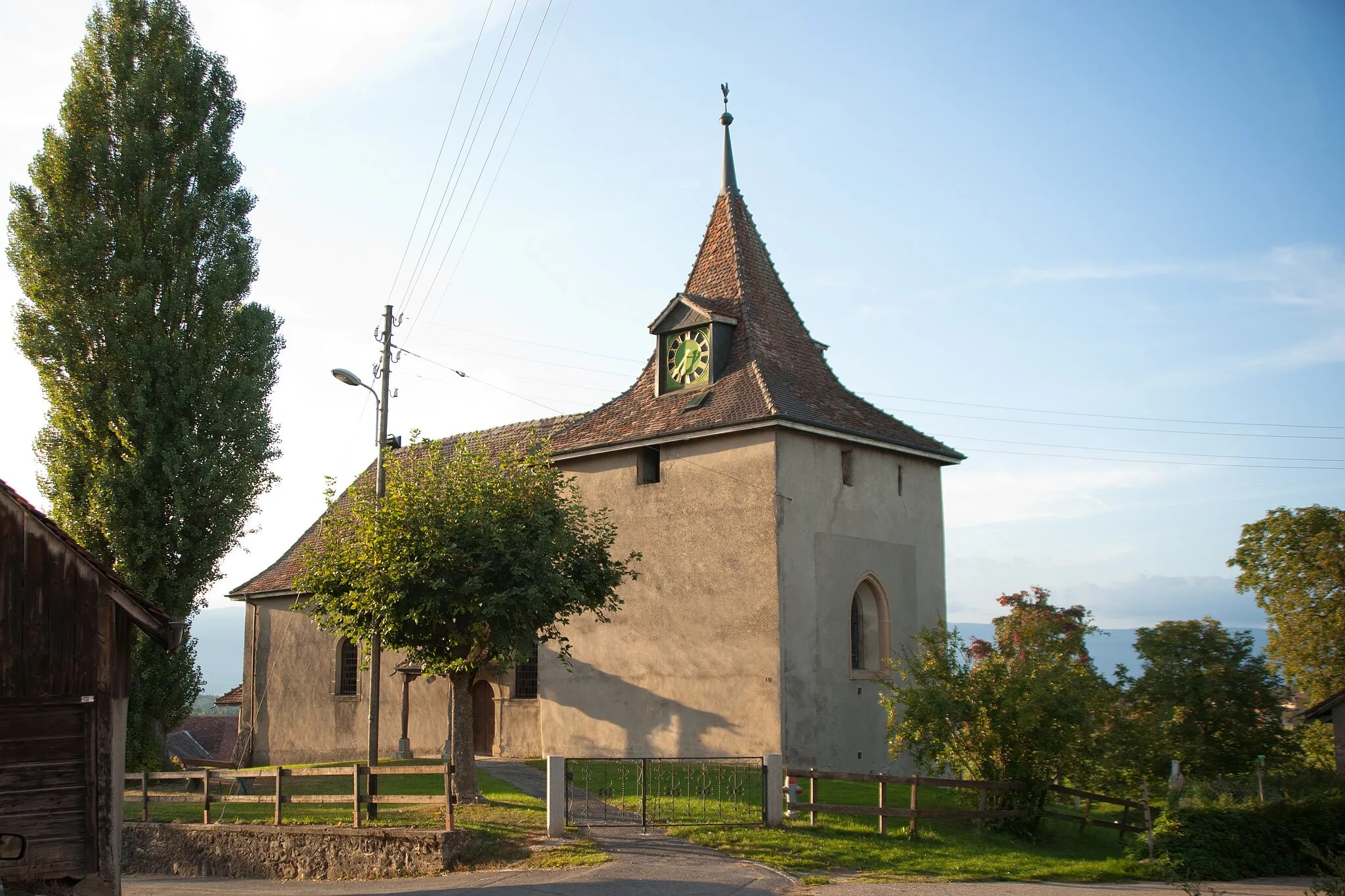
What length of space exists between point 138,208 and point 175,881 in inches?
587

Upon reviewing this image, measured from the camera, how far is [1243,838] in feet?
58.9

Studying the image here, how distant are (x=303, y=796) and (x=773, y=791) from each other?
25.9 ft

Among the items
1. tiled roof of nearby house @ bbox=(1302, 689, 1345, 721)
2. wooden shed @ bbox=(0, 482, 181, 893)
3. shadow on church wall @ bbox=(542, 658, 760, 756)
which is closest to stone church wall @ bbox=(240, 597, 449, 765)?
shadow on church wall @ bbox=(542, 658, 760, 756)

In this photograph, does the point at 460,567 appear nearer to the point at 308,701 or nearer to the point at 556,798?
the point at 556,798

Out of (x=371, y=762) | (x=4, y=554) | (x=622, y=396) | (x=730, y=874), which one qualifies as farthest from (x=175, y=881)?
(x=622, y=396)

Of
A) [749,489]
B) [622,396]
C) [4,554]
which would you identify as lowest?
[4,554]

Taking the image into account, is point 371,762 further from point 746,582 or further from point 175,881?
point 746,582

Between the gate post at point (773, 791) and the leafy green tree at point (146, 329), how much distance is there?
14.4 meters

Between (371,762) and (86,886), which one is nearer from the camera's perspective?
(86,886)

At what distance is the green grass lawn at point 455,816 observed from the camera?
680 inches

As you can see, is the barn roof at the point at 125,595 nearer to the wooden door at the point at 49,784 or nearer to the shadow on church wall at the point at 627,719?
the wooden door at the point at 49,784

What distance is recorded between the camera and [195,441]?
2617 centimetres

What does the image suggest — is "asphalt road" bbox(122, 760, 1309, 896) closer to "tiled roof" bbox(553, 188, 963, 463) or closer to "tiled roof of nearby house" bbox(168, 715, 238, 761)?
"tiled roof" bbox(553, 188, 963, 463)

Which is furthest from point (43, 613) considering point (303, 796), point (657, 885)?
point (657, 885)
